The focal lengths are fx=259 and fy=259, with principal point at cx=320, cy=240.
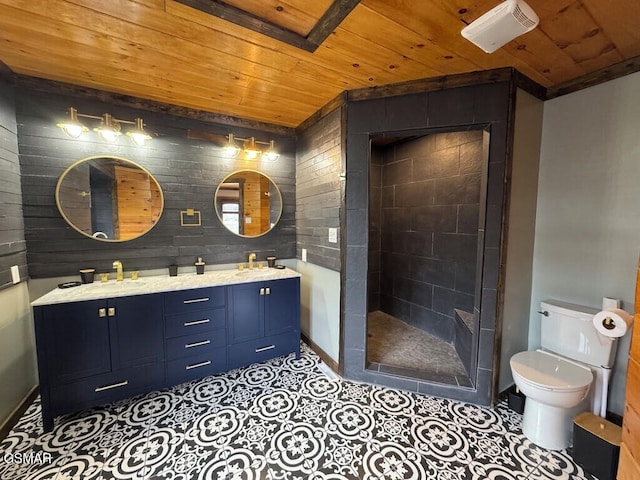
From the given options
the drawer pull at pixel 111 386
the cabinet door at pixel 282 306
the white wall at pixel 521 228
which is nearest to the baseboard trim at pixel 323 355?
the cabinet door at pixel 282 306

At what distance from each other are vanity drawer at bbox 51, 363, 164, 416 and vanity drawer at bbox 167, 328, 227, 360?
0.44 feet

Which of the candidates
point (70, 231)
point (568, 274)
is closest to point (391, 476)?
point (568, 274)

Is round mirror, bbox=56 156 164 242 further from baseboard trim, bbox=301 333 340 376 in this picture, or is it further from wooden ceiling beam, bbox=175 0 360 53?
baseboard trim, bbox=301 333 340 376

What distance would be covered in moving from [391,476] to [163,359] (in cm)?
171

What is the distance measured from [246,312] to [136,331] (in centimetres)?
79

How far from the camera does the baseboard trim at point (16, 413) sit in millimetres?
1600

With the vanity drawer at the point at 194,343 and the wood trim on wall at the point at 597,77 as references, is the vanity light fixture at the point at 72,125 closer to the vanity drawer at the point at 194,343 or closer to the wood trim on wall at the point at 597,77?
the vanity drawer at the point at 194,343

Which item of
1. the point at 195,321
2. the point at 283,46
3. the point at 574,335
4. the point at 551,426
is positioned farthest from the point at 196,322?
the point at 574,335

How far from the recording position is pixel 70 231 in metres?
2.02

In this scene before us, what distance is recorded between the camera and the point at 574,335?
5.68 feet

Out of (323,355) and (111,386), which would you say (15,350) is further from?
(323,355)

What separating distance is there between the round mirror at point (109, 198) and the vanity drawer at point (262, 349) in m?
1.32

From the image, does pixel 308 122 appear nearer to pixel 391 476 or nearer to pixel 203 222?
pixel 203 222

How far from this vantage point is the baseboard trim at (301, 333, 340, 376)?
2.31 m
